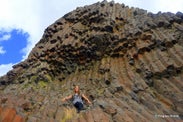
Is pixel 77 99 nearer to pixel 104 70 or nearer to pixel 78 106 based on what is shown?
pixel 78 106

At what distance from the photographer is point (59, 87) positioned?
20.0 meters

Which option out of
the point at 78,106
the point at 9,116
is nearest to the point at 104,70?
the point at 78,106

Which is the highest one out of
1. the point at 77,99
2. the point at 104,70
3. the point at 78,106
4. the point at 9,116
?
the point at 104,70

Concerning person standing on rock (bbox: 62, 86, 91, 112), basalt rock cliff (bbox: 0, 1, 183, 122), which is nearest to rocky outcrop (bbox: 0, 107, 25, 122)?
basalt rock cliff (bbox: 0, 1, 183, 122)

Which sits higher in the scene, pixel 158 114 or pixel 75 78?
pixel 75 78

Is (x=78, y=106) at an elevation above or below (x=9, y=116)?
below

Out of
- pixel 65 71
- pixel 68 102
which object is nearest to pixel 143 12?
pixel 65 71

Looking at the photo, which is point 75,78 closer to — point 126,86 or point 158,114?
point 126,86

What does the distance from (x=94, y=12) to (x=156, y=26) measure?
14.6ft

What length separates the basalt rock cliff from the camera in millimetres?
14812

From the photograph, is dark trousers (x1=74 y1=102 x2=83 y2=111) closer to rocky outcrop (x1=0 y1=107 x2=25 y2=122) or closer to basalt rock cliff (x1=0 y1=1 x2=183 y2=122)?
basalt rock cliff (x1=0 y1=1 x2=183 y2=122)

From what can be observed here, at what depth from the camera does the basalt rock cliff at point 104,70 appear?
1481 centimetres

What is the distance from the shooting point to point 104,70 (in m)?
20.1

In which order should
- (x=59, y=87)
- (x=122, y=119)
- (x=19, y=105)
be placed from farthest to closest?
(x=59, y=87) → (x=19, y=105) → (x=122, y=119)
